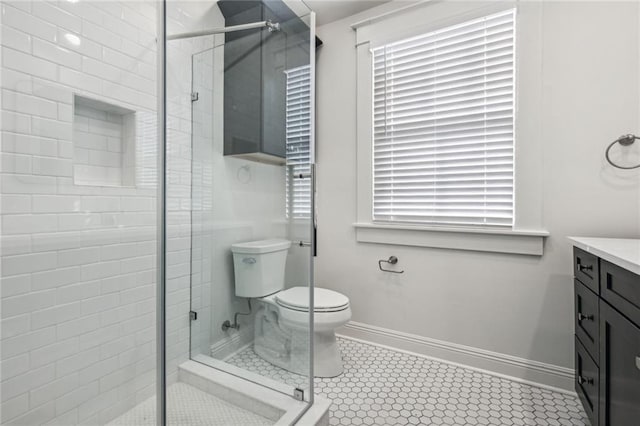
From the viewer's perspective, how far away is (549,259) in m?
1.77

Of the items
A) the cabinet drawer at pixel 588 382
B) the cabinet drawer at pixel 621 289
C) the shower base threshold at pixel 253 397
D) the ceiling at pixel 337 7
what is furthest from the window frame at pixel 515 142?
the shower base threshold at pixel 253 397

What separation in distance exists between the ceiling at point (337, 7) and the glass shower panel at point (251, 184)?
2.81 ft

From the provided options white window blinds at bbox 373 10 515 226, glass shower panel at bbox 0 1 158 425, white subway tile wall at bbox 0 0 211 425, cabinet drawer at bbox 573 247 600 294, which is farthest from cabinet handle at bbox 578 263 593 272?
glass shower panel at bbox 0 1 158 425

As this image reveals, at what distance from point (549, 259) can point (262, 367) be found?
1633mm

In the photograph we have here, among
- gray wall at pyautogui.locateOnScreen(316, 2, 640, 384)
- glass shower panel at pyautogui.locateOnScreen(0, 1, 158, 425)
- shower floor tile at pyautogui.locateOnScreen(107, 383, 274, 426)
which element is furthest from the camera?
gray wall at pyautogui.locateOnScreen(316, 2, 640, 384)

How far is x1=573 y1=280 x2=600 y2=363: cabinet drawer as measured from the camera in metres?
1.21

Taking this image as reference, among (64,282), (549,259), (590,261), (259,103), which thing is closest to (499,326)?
(549,259)

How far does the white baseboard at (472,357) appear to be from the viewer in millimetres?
1746

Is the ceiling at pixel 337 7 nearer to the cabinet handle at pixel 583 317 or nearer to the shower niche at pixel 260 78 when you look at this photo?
the shower niche at pixel 260 78

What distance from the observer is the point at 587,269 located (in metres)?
1.33

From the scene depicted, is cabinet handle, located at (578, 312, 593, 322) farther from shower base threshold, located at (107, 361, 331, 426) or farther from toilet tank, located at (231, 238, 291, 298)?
toilet tank, located at (231, 238, 291, 298)

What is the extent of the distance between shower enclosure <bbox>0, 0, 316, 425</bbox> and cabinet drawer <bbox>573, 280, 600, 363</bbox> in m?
1.13

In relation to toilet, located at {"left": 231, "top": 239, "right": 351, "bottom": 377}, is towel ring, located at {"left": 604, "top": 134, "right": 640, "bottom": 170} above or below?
above

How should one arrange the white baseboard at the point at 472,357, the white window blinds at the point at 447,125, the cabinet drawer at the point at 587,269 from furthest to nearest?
the white window blinds at the point at 447,125 < the white baseboard at the point at 472,357 < the cabinet drawer at the point at 587,269
